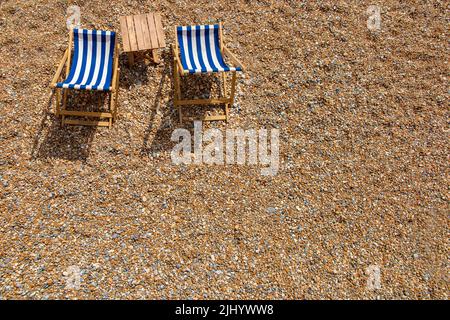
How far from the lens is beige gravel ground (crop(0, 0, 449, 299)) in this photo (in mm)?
4125

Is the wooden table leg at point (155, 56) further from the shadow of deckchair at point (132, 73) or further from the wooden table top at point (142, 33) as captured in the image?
the wooden table top at point (142, 33)

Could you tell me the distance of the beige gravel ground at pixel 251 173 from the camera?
4.12 m

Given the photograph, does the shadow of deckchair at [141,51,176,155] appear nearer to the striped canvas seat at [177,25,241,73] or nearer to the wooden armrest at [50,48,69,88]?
the striped canvas seat at [177,25,241,73]

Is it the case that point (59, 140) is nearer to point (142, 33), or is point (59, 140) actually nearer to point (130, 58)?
point (130, 58)

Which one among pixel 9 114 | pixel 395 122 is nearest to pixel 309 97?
pixel 395 122

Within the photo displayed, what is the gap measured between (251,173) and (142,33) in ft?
7.45

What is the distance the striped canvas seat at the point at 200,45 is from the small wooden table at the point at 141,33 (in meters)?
0.27

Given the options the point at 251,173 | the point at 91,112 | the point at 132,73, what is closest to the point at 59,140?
the point at 91,112

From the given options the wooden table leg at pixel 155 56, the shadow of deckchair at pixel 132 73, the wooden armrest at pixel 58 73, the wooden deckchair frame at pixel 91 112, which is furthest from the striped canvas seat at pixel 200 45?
the wooden armrest at pixel 58 73

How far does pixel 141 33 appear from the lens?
498 centimetres

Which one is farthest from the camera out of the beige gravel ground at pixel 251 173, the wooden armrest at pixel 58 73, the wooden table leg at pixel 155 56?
the wooden table leg at pixel 155 56

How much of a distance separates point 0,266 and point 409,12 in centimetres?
641

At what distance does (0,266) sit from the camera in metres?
3.99

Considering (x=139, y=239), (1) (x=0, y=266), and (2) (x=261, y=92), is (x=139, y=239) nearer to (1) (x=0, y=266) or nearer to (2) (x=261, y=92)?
(1) (x=0, y=266)
